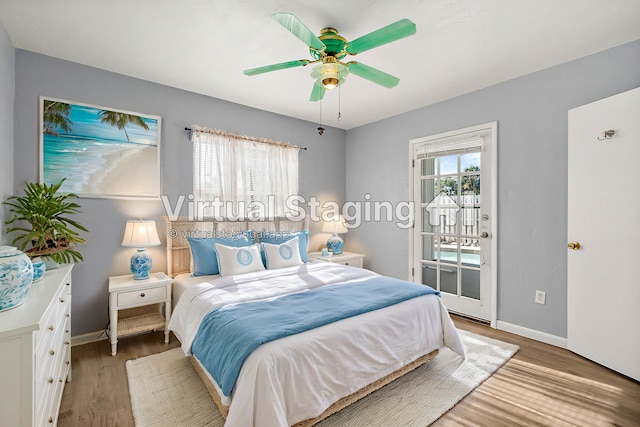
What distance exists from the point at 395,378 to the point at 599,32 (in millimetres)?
3044

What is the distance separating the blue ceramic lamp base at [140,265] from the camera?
9.36 ft

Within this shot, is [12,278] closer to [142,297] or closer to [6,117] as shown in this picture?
[142,297]

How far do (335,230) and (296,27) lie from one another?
297cm

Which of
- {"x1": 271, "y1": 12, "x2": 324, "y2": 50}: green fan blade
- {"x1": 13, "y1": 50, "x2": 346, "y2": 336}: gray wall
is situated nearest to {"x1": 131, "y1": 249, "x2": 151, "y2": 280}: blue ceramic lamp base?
{"x1": 13, "y1": 50, "x2": 346, "y2": 336}: gray wall

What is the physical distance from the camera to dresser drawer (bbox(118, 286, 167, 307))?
2660mm

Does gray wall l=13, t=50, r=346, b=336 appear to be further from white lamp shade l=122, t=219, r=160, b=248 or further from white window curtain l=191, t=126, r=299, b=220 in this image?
white lamp shade l=122, t=219, r=160, b=248

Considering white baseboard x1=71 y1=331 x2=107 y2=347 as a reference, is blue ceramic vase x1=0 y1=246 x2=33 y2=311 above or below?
above

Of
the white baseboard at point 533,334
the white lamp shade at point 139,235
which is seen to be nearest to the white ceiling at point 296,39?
the white lamp shade at point 139,235

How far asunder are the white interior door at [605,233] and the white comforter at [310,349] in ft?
3.79

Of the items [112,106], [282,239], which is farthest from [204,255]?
[112,106]

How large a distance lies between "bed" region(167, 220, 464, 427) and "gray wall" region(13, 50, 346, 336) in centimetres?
75

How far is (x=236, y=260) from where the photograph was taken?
3.01m

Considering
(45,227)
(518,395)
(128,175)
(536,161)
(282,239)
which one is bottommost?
(518,395)

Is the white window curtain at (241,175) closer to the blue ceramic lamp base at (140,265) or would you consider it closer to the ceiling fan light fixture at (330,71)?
the blue ceramic lamp base at (140,265)
